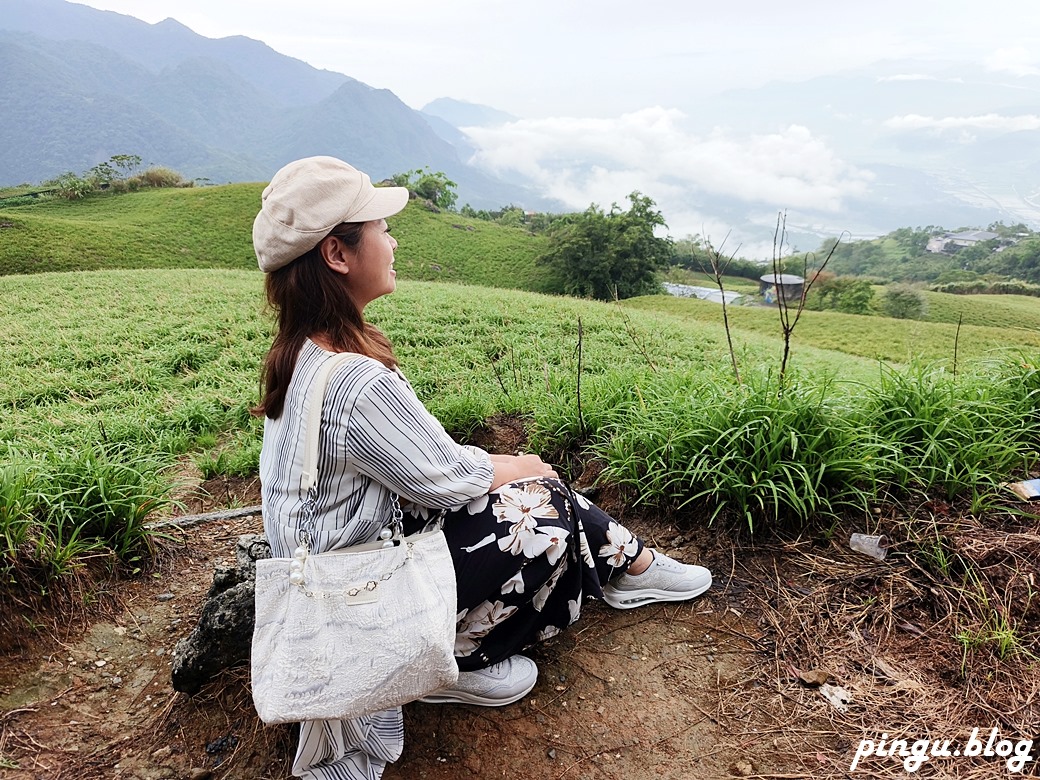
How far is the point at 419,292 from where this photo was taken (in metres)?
12.9

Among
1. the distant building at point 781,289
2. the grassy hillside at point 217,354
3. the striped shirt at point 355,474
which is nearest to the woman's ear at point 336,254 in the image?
the striped shirt at point 355,474

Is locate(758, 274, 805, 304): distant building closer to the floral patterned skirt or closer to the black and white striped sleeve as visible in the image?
the floral patterned skirt

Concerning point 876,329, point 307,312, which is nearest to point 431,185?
point 876,329

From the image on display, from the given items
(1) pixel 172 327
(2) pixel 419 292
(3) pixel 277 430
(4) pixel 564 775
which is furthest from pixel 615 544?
(2) pixel 419 292

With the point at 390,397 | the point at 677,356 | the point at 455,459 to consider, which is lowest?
the point at 677,356

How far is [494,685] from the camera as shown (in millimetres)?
1849

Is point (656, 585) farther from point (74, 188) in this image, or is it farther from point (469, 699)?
point (74, 188)

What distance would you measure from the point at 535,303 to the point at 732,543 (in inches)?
396

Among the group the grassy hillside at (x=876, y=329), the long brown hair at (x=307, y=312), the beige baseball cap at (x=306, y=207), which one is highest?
the beige baseball cap at (x=306, y=207)

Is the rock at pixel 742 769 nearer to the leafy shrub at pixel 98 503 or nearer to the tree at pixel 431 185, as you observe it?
the leafy shrub at pixel 98 503

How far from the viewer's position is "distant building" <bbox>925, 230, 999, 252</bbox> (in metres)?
64.3

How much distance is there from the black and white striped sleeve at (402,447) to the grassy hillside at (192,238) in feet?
91.2

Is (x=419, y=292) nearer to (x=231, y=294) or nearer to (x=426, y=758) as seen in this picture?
(x=231, y=294)

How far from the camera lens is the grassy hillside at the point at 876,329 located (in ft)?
60.6
